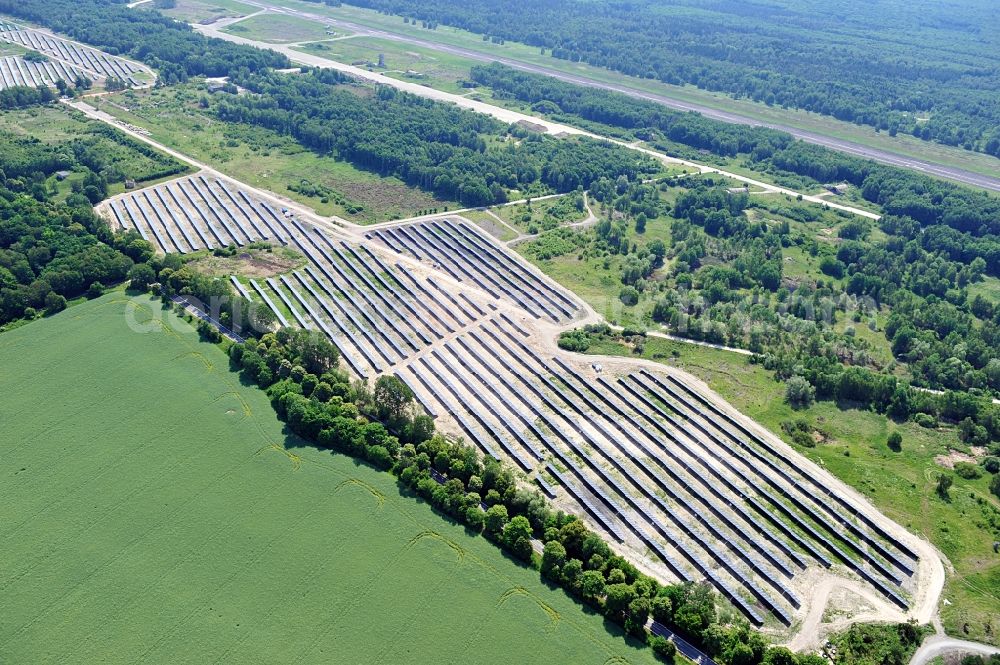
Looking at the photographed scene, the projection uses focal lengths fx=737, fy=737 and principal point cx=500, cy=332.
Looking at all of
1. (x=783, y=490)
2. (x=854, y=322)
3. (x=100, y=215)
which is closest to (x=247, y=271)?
(x=100, y=215)

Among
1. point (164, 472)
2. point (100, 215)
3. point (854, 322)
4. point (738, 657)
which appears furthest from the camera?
point (100, 215)

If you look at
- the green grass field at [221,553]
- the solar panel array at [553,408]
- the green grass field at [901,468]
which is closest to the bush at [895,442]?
the green grass field at [901,468]

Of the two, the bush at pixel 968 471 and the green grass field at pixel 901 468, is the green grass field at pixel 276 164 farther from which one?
the bush at pixel 968 471

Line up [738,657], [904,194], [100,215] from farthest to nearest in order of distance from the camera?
[904,194]
[100,215]
[738,657]

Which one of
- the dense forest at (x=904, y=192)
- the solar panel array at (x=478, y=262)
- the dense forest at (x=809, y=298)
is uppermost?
the dense forest at (x=904, y=192)

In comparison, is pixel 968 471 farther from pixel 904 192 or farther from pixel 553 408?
pixel 904 192

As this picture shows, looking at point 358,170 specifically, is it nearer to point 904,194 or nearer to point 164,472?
point 164,472
